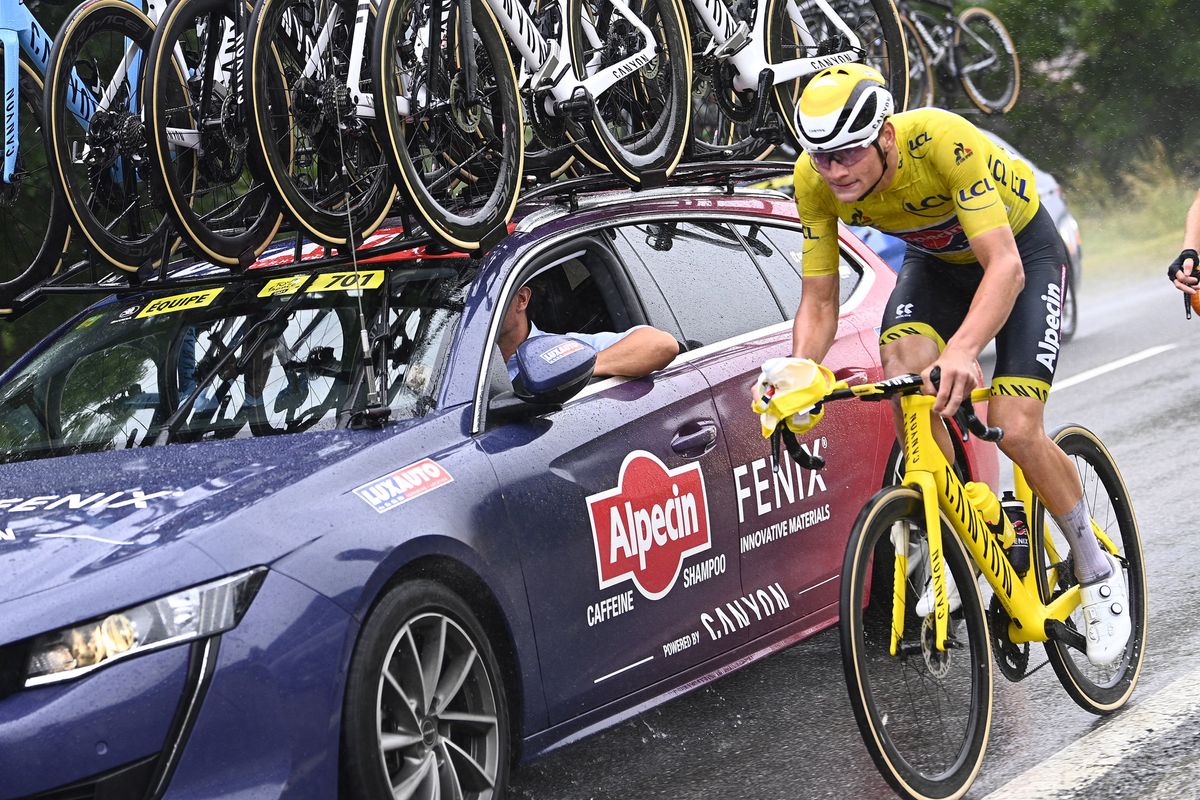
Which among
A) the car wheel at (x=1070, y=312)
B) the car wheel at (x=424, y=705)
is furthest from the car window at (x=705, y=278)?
the car wheel at (x=1070, y=312)

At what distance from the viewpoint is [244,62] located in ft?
18.3

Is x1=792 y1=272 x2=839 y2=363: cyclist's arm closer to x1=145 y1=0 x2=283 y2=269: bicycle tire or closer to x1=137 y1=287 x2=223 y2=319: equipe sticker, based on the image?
x1=145 y1=0 x2=283 y2=269: bicycle tire

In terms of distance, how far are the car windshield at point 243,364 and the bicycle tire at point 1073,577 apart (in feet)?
6.45

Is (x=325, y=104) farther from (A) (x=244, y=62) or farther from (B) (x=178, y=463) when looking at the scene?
(B) (x=178, y=463)

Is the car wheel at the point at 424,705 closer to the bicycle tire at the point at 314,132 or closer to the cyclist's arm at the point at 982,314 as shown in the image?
the cyclist's arm at the point at 982,314

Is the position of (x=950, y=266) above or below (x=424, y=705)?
above

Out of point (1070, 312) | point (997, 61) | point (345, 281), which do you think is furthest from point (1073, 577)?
point (997, 61)

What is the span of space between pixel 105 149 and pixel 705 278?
2.09 m

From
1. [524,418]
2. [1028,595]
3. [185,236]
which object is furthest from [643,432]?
[185,236]

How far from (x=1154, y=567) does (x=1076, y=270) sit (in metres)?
7.39

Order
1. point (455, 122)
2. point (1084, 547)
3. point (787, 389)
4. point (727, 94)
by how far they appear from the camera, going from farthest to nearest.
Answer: point (727, 94) → point (455, 122) → point (1084, 547) → point (787, 389)

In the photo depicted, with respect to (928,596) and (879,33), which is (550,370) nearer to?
(928,596)

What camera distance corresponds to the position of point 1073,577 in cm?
547

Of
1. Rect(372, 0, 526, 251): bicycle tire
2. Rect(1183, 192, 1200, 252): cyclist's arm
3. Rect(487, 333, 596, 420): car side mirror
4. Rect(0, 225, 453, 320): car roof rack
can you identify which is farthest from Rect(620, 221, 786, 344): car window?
Rect(1183, 192, 1200, 252): cyclist's arm
